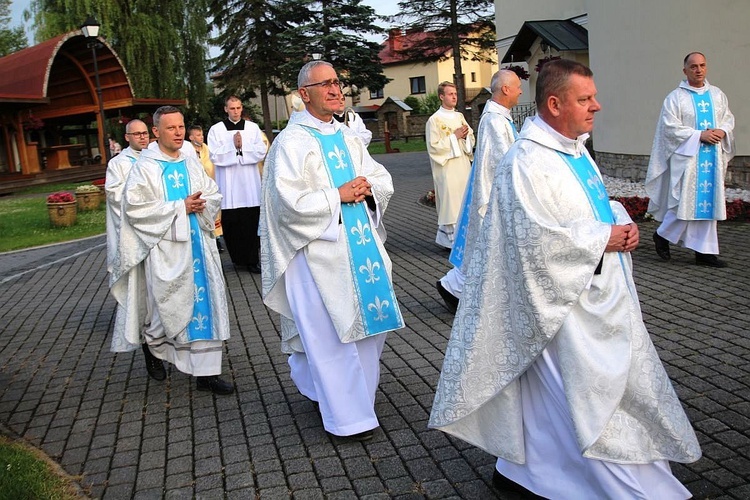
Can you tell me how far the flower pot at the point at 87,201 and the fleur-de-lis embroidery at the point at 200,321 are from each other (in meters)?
14.9

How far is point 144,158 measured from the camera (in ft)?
19.0

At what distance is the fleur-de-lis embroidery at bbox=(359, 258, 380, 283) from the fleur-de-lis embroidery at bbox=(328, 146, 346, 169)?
2.02 feet

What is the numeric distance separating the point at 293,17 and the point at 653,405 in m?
41.3

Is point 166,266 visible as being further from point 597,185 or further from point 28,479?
point 597,185

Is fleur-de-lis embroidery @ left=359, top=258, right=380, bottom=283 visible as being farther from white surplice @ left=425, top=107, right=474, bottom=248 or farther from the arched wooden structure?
the arched wooden structure

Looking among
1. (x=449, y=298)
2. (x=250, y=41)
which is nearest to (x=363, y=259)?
(x=449, y=298)

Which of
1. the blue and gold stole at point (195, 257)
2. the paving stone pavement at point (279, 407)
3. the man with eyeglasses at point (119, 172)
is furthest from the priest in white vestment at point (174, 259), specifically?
the man with eyeglasses at point (119, 172)

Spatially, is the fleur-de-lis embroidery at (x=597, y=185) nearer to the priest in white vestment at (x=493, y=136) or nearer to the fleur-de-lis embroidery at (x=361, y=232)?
the fleur-de-lis embroidery at (x=361, y=232)

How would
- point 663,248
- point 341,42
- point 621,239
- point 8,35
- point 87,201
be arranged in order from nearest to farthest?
Answer: point 621,239
point 663,248
point 87,201
point 341,42
point 8,35

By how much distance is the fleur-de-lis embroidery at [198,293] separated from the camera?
572 cm

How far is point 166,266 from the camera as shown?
5.70m

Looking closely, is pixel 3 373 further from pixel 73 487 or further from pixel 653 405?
pixel 653 405

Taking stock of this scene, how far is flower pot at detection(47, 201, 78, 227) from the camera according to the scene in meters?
16.7

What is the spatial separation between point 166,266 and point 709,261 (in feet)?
19.2
